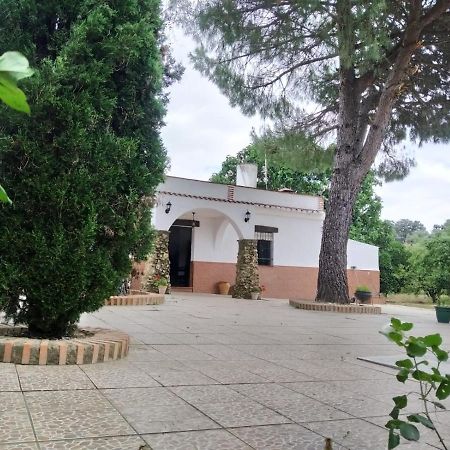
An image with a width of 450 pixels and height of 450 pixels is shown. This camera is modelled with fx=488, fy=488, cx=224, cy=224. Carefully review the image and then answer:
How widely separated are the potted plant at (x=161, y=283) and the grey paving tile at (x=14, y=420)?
10.2m

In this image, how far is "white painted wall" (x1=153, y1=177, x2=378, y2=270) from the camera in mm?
14297

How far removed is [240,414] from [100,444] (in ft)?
2.88

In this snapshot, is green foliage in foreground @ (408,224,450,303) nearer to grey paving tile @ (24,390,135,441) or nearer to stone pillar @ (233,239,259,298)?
stone pillar @ (233,239,259,298)

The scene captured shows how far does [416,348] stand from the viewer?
164 centimetres

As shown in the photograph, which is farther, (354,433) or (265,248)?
(265,248)

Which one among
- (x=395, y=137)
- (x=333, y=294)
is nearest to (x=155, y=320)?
(x=333, y=294)

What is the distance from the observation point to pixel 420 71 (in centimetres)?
1301

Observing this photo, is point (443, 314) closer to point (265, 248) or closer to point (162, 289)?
point (162, 289)

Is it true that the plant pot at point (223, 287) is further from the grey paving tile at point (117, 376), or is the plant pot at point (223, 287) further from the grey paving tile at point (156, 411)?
the grey paving tile at point (156, 411)

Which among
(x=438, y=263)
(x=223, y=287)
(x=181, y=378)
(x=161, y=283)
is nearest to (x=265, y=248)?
(x=223, y=287)

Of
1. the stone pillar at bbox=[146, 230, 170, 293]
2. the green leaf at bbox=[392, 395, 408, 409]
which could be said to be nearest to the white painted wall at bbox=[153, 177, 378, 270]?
the stone pillar at bbox=[146, 230, 170, 293]

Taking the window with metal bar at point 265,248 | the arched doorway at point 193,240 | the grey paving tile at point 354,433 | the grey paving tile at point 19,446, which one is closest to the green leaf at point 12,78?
the grey paving tile at point 19,446

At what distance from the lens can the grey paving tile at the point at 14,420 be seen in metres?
2.17

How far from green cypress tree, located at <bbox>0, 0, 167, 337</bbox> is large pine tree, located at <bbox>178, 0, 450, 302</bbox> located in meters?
6.75
